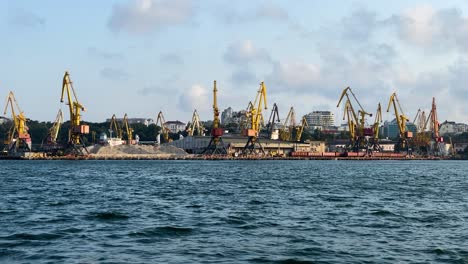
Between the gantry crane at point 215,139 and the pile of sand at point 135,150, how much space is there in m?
7.62

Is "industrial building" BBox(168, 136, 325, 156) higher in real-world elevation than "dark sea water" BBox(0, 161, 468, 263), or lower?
higher

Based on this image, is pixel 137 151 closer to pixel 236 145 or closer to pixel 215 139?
pixel 215 139

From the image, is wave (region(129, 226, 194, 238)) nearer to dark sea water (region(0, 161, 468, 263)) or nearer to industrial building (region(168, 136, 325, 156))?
dark sea water (region(0, 161, 468, 263))

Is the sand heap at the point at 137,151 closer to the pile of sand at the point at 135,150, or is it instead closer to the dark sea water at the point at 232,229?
the pile of sand at the point at 135,150

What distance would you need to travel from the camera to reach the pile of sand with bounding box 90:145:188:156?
525 ft

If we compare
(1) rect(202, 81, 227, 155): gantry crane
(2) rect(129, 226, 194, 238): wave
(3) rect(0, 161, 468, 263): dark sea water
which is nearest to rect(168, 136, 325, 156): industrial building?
(1) rect(202, 81, 227, 155): gantry crane

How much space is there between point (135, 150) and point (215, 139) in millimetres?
21786

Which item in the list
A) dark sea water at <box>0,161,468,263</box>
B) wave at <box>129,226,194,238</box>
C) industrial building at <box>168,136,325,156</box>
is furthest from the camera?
industrial building at <box>168,136,325,156</box>

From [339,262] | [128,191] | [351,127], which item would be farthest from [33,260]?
[351,127]

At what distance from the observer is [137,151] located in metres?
164

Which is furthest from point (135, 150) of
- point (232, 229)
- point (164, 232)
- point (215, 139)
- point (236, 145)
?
point (164, 232)

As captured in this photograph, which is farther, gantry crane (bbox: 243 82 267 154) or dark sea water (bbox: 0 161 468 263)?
gantry crane (bbox: 243 82 267 154)

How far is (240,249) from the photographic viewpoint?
60.0 feet

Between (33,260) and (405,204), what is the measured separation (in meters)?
21.0
